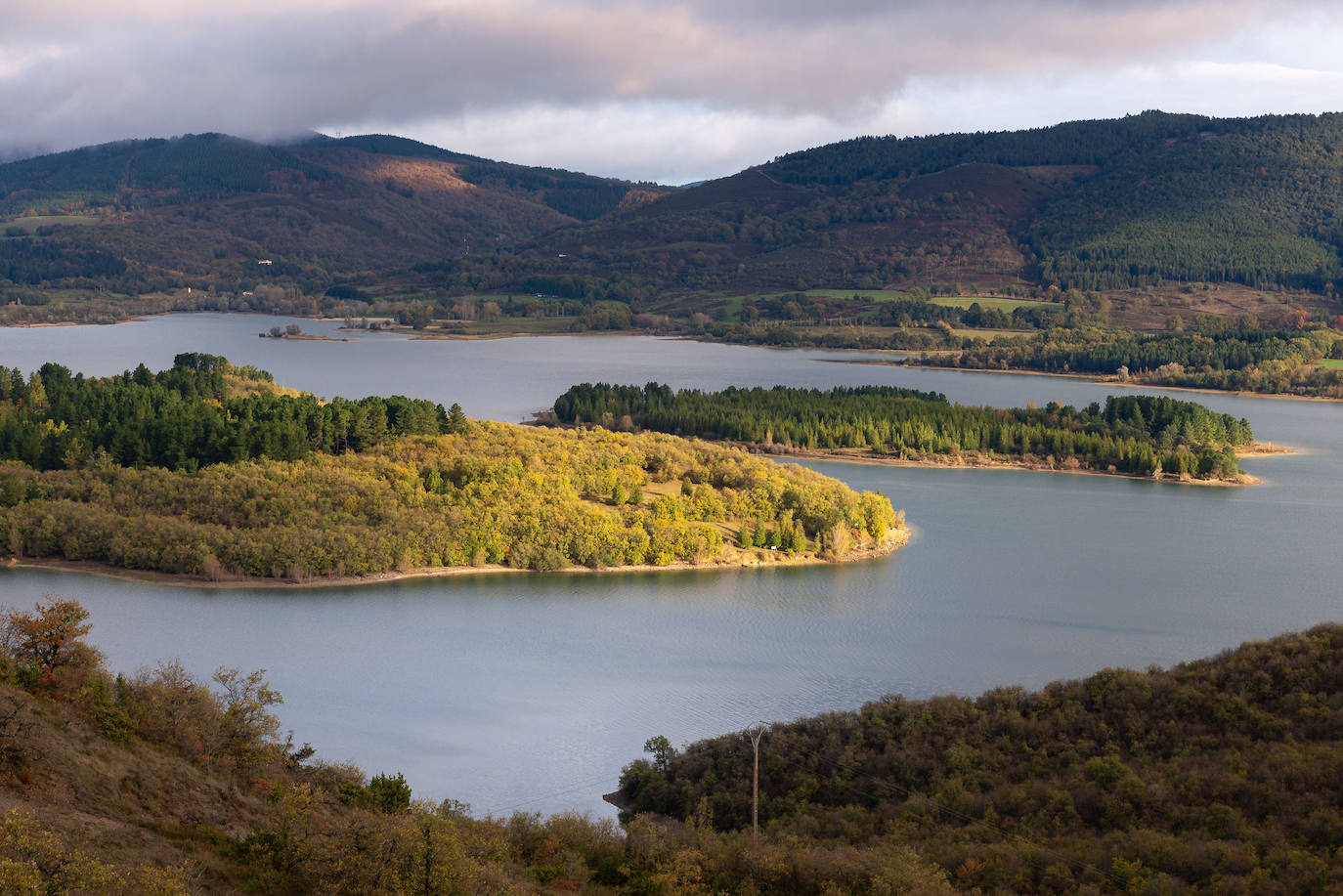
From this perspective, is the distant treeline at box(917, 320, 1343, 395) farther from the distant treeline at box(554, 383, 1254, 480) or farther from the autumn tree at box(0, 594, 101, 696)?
the autumn tree at box(0, 594, 101, 696)

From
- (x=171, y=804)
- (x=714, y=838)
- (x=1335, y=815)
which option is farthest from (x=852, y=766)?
(x=171, y=804)

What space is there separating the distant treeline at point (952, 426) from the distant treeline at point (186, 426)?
25.4 meters

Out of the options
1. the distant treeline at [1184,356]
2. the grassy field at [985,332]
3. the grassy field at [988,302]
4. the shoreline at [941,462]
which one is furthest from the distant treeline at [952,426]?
the grassy field at [988,302]

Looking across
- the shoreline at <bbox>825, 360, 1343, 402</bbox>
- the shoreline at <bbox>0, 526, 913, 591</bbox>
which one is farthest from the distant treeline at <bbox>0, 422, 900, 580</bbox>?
the shoreline at <bbox>825, 360, 1343, 402</bbox>

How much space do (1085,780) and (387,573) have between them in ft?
94.3

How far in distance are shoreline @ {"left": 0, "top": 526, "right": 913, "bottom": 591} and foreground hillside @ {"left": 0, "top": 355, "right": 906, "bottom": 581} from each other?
19 cm

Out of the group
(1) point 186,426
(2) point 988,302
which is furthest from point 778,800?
(2) point 988,302

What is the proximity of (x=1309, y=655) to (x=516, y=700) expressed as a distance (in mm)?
18809

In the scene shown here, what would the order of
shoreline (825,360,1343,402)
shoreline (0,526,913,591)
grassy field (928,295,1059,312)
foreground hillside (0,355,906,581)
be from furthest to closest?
grassy field (928,295,1059,312) → shoreline (825,360,1343,402) → foreground hillside (0,355,906,581) → shoreline (0,526,913,591)

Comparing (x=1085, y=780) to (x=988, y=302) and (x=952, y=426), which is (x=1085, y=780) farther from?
(x=988, y=302)

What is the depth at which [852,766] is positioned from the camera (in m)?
26.0

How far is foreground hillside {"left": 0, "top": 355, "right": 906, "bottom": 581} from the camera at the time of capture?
45812 millimetres

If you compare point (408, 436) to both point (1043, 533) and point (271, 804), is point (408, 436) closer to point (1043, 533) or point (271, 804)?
point (1043, 533)

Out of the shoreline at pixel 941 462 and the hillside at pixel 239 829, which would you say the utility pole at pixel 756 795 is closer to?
the hillside at pixel 239 829
